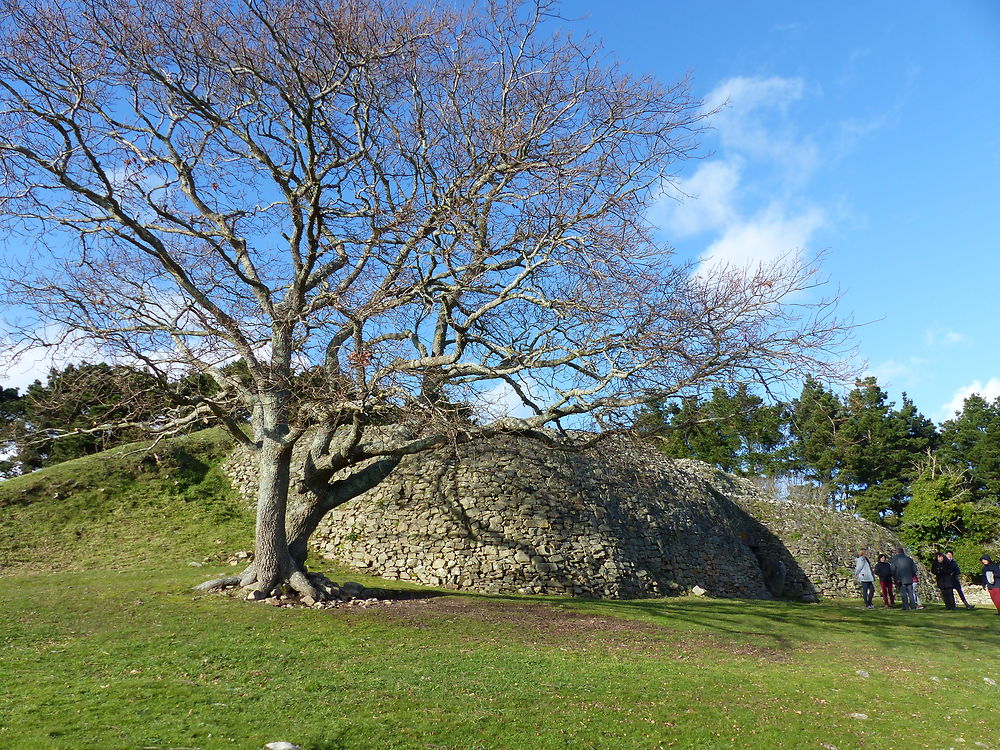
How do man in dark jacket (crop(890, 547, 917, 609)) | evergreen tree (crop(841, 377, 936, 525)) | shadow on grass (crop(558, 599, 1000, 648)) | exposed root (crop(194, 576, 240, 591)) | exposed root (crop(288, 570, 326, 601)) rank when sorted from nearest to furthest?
exposed root (crop(288, 570, 326, 601))
exposed root (crop(194, 576, 240, 591))
shadow on grass (crop(558, 599, 1000, 648))
man in dark jacket (crop(890, 547, 917, 609))
evergreen tree (crop(841, 377, 936, 525))

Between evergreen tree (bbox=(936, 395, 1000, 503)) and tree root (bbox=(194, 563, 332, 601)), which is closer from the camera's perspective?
tree root (bbox=(194, 563, 332, 601))

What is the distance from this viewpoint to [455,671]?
29.8 feet

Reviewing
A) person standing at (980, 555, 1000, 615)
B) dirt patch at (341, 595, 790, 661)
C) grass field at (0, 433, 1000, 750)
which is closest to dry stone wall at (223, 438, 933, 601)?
grass field at (0, 433, 1000, 750)

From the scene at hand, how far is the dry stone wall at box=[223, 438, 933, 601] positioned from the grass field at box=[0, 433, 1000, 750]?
141 centimetres

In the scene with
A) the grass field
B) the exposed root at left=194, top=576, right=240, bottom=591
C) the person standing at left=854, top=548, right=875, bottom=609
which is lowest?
the grass field

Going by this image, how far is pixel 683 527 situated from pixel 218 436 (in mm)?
17911

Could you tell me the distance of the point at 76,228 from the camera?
13367 millimetres

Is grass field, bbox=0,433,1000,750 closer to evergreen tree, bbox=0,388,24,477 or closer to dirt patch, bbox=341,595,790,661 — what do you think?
dirt patch, bbox=341,595,790,661

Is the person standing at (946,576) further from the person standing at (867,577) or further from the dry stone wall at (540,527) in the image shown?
the dry stone wall at (540,527)

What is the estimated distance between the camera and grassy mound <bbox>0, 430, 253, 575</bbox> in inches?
718

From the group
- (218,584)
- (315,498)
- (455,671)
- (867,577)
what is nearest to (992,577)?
(867,577)

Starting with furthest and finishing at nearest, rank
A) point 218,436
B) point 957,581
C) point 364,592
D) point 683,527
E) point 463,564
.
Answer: point 218,436, point 683,527, point 957,581, point 463,564, point 364,592

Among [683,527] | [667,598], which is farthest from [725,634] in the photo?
[683,527]

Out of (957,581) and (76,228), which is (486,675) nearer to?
(76,228)
